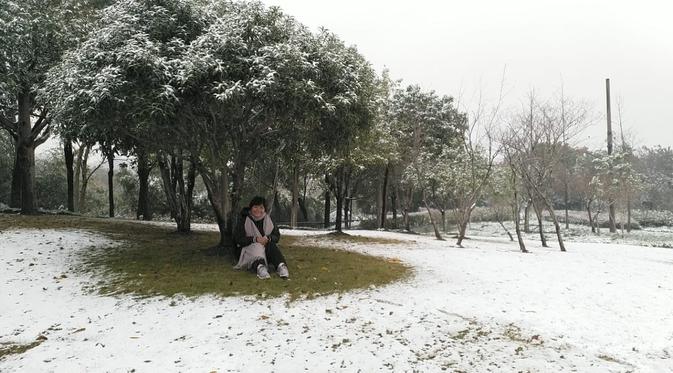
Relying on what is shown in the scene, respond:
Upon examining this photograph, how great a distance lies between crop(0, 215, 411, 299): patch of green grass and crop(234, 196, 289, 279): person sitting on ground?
305 millimetres

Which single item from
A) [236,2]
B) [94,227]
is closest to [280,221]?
[94,227]

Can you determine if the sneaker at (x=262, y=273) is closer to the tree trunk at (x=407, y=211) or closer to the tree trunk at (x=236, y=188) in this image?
the tree trunk at (x=236, y=188)

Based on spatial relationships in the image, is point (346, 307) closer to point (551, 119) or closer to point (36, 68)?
point (551, 119)

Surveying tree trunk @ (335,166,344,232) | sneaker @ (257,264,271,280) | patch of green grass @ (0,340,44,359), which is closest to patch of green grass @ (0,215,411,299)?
sneaker @ (257,264,271,280)

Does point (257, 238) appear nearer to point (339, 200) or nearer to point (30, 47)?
point (339, 200)

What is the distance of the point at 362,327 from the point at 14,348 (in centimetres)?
448

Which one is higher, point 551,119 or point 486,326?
point 551,119

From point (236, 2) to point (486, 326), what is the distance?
905 cm

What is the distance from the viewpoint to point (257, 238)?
845 cm

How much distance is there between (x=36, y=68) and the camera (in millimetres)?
15312

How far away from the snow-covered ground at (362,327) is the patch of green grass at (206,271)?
36 cm

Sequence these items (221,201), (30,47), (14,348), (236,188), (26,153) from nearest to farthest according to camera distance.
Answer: (14,348)
(236,188)
(221,201)
(30,47)
(26,153)

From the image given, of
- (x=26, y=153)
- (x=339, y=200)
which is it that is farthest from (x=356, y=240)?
(x=26, y=153)

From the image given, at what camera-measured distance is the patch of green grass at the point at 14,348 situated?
5.36 metres
